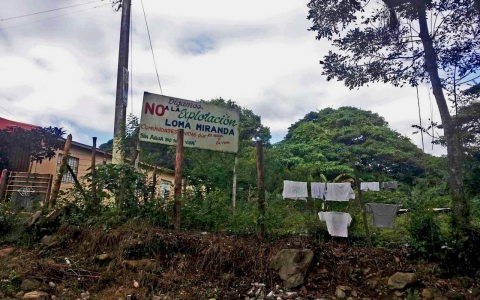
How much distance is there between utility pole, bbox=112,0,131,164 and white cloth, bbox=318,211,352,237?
4289mm

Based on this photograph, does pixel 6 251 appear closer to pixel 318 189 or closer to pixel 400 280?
pixel 400 280

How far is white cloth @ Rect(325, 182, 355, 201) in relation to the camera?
8.38 metres

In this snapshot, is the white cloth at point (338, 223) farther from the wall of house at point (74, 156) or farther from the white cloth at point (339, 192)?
the wall of house at point (74, 156)

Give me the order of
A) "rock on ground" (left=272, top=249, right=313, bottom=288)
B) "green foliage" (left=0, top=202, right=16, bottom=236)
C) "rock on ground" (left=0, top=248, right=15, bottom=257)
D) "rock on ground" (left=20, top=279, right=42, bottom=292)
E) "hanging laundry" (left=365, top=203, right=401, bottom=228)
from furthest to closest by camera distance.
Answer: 1. "hanging laundry" (left=365, top=203, right=401, bottom=228)
2. "green foliage" (left=0, top=202, right=16, bottom=236)
3. "rock on ground" (left=0, top=248, right=15, bottom=257)
4. "rock on ground" (left=272, top=249, right=313, bottom=288)
5. "rock on ground" (left=20, top=279, right=42, bottom=292)

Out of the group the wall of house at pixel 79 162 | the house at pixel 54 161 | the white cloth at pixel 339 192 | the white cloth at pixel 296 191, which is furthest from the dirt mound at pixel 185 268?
the wall of house at pixel 79 162

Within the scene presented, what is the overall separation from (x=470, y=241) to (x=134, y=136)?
6.23 meters

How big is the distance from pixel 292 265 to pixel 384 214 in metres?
3.49

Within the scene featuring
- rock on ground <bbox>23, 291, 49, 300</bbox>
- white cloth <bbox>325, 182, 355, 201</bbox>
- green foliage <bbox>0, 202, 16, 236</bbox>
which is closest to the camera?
rock on ground <bbox>23, 291, 49, 300</bbox>

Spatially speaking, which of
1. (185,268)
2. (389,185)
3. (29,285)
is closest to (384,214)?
(185,268)

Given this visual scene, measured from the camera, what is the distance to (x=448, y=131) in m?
6.11

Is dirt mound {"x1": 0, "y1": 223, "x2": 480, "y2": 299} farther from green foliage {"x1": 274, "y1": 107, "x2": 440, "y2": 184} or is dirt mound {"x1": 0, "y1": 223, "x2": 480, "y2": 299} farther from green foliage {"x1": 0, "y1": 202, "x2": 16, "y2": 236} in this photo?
green foliage {"x1": 274, "y1": 107, "x2": 440, "y2": 184}

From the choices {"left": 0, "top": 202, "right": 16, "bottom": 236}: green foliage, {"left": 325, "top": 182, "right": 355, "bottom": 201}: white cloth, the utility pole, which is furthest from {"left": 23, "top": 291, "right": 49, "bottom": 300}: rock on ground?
{"left": 325, "top": 182, "right": 355, "bottom": 201}: white cloth

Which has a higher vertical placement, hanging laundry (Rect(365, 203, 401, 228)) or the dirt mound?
hanging laundry (Rect(365, 203, 401, 228))

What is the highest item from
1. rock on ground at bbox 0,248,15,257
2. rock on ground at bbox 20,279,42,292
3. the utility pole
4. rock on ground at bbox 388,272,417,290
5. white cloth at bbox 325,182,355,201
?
the utility pole
